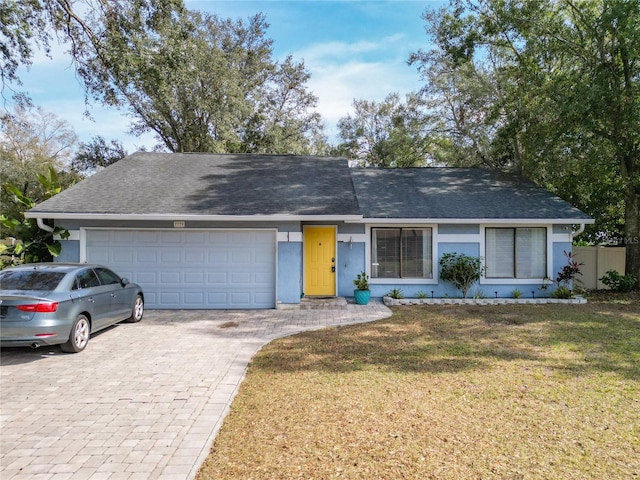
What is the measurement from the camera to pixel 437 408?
450cm

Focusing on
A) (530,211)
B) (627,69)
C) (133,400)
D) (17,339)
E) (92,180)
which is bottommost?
(133,400)

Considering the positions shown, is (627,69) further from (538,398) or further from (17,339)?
(17,339)

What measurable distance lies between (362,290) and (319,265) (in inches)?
64.5

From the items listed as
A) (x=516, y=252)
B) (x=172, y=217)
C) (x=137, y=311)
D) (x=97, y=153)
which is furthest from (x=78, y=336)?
(x=97, y=153)

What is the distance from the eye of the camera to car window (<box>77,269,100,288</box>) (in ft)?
23.0

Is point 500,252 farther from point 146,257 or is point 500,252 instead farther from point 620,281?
point 146,257

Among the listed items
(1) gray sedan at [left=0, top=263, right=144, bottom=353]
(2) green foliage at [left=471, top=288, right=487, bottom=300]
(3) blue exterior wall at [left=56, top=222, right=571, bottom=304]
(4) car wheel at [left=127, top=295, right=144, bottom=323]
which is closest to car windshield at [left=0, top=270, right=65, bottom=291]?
(1) gray sedan at [left=0, top=263, right=144, bottom=353]

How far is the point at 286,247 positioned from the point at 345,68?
10.2 m

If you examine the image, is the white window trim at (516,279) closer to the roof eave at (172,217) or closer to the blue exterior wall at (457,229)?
the blue exterior wall at (457,229)

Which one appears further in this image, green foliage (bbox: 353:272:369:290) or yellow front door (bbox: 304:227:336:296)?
yellow front door (bbox: 304:227:336:296)

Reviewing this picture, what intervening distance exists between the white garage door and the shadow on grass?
333 cm

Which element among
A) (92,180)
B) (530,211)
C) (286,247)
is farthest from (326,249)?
(92,180)

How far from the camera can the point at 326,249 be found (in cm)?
1225

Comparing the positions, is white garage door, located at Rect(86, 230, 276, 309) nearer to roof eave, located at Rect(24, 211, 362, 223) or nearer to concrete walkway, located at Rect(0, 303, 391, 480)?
roof eave, located at Rect(24, 211, 362, 223)
